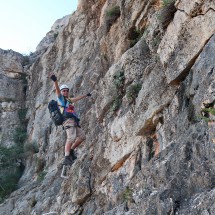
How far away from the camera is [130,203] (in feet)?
24.5

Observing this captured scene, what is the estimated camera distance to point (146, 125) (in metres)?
8.80

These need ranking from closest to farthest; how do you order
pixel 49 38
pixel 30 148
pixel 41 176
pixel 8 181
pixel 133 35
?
pixel 133 35 < pixel 41 176 < pixel 8 181 < pixel 30 148 < pixel 49 38

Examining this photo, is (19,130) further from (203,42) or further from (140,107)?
(203,42)

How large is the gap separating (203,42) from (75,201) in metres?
5.64

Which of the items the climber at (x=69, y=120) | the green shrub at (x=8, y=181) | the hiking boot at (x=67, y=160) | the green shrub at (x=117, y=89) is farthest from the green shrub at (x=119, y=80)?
the green shrub at (x=8, y=181)

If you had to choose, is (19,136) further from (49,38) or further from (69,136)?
(69,136)

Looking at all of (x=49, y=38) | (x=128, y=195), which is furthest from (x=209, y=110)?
(x=49, y=38)

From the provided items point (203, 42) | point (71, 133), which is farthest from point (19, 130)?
point (203, 42)

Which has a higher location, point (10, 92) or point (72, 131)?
point (10, 92)

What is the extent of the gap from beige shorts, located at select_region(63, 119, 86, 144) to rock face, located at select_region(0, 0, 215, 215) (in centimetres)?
52

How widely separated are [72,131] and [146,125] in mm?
3463

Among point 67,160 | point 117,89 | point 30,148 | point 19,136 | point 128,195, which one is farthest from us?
point 19,136

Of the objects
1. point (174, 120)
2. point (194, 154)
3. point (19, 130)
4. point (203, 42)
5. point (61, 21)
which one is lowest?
point (194, 154)

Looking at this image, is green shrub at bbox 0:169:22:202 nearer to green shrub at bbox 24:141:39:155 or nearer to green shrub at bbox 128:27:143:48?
green shrub at bbox 24:141:39:155
